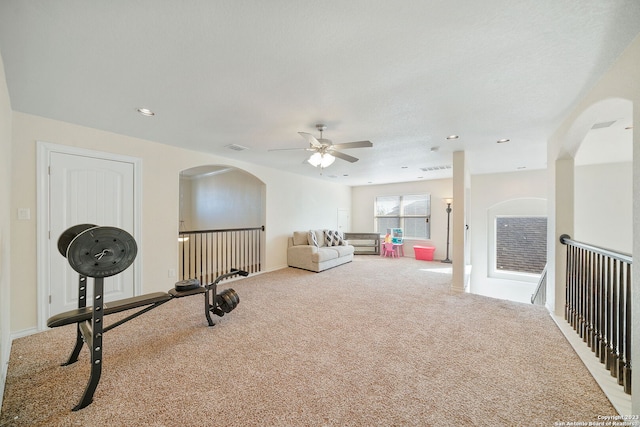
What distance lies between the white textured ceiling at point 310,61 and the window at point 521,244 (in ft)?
13.7

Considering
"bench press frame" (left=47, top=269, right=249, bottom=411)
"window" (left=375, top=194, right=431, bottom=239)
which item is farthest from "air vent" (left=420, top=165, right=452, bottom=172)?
"bench press frame" (left=47, top=269, right=249, bottom=411)

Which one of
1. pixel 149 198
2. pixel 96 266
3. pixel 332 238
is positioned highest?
pixel 149 198

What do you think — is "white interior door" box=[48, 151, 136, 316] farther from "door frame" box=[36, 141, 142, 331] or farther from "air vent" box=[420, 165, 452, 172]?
"air vent" box=[420, 165, 452, 172]

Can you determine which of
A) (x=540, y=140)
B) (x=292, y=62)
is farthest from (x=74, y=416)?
(x=540, y=140)

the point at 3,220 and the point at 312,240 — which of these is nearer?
the point at 3,220

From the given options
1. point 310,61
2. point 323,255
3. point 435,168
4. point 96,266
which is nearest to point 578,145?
point 435,168

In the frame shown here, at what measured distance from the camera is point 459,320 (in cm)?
296

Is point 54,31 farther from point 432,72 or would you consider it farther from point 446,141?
point 446,141

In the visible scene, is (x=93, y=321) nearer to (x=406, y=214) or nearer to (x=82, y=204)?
(x=82, y=204)

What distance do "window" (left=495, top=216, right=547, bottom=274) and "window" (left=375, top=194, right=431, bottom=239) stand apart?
6.02 feet

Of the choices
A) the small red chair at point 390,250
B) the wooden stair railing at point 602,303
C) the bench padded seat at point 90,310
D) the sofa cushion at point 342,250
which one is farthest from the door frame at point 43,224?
the small red chair at point 390,250

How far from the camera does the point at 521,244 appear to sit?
6344 mm

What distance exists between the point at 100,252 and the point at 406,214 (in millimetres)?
7731

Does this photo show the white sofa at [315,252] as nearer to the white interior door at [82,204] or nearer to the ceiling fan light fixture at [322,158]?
the ceiling fan light fixture at [322,158]
